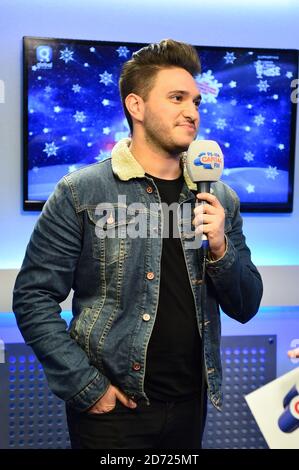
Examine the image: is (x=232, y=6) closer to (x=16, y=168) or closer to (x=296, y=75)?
(x=296, y=75)

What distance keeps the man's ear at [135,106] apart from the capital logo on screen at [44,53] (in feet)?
3.18

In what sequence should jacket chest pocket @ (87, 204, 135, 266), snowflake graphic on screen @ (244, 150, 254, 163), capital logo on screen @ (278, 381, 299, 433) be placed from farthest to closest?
Result: snowflake graphic on screen @ (244, 150, 254, 163) → jacket chest pocket @ (87, 204, 135, 266) → capital logo on screen @ (278, 381, 299, 433)

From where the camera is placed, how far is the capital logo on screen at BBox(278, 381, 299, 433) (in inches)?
40.3

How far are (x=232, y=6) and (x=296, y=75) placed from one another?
16.8 inches

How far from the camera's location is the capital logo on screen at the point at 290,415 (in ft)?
3.36

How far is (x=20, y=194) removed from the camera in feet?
8.15

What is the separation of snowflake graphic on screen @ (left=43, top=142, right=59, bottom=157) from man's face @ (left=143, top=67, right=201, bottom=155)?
99 centimetres

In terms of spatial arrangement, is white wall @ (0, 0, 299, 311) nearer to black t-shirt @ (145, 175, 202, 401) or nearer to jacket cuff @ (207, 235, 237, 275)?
black t-shirt @ (145, 175, 202, 401)

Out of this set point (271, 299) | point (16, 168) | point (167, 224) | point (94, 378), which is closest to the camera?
point (94, 378)

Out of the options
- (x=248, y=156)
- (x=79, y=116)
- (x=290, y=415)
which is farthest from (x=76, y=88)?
(x=290, y=415)

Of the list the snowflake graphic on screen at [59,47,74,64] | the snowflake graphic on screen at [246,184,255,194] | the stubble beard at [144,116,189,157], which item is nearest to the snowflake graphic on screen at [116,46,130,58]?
the snowflake graphic on screen at [59,47,74,64]

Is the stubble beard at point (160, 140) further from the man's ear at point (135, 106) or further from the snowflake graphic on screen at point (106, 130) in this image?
the snowflake graphic on screen at point (106, 130)

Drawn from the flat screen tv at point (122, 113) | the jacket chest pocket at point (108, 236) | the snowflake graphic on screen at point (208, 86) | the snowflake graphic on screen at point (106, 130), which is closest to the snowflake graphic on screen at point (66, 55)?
the flat screen tv at point (122, 113)
